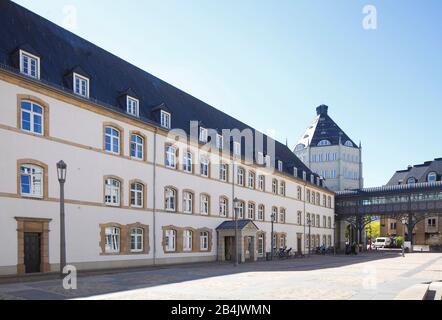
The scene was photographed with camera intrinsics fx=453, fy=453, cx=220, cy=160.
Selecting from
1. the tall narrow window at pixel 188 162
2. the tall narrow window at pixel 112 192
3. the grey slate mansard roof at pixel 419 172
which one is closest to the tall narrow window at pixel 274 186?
the tall narrow window at pixel 188 162

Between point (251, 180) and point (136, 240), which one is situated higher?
point (251, 180)

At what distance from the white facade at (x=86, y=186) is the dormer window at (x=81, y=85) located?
708 mm

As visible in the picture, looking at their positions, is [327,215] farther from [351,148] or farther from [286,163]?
[351,148]

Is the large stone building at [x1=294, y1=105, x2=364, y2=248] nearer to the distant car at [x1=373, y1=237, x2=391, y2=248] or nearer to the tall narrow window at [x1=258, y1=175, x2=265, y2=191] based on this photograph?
the distant car at [x1=373, y1=237, x2=391, y2=248]

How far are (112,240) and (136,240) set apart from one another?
2.26 meters

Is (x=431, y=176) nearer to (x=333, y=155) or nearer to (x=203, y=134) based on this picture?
(x=333, y=155)

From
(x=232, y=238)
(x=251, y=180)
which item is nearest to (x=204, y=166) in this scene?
(x=232, y=238)

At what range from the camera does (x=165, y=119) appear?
3347 cm

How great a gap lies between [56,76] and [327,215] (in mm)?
50724

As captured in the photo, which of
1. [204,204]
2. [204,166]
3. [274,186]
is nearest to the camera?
[204,204]

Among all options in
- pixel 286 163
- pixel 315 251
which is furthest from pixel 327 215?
pixel 286 163

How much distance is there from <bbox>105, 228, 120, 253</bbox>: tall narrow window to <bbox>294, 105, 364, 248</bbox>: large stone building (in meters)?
68.0

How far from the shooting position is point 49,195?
75.8 feet

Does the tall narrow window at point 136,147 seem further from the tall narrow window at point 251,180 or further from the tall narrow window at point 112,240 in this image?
the tall narrow window at point 251,180
